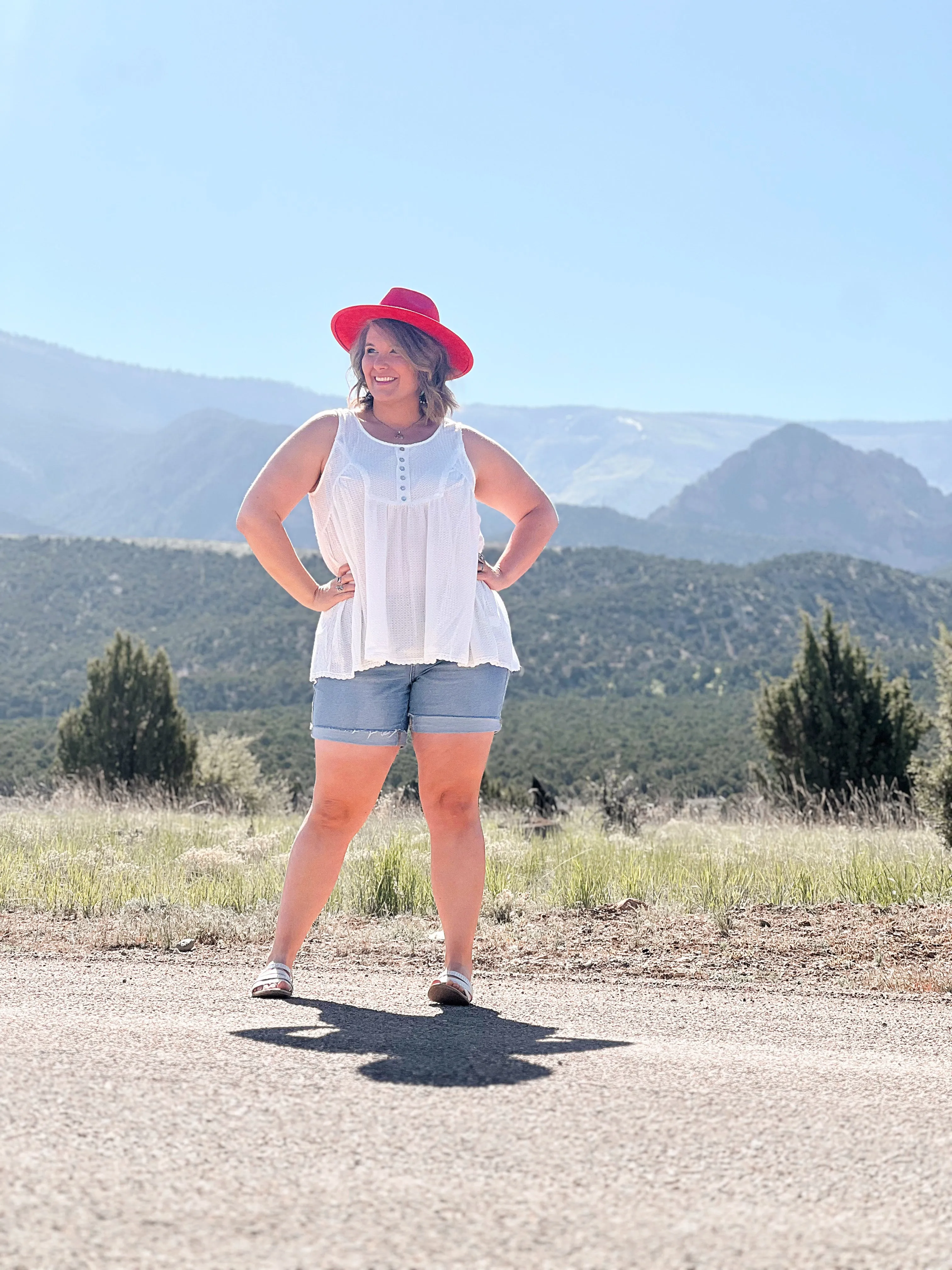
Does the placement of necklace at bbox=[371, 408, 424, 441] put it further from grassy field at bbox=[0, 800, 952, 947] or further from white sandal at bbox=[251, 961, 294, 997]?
grassy field at bbox=[0, 800, 952, 947]

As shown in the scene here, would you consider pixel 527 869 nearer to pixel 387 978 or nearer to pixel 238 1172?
pixel 387 978

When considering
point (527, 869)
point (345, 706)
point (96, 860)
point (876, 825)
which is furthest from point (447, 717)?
point (876, 825)

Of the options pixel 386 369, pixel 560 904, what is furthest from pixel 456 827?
pixel 560 904

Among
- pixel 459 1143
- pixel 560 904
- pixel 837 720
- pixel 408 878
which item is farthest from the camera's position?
pixel 837 720

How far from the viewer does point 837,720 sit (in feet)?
56.7

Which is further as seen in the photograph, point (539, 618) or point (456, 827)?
point (539, 618)

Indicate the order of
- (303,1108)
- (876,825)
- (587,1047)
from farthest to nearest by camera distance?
(876,825) < (587,1047) < (303,1108)

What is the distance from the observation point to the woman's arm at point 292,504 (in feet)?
11.8

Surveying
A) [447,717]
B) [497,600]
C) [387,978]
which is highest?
[497,600]

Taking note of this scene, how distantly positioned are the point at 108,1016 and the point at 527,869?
3.39 meters

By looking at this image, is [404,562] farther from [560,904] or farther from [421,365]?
[560,904]

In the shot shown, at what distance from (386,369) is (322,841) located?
4.63ft

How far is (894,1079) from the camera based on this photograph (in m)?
2.65

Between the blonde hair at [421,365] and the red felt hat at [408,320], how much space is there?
0.06 ft
